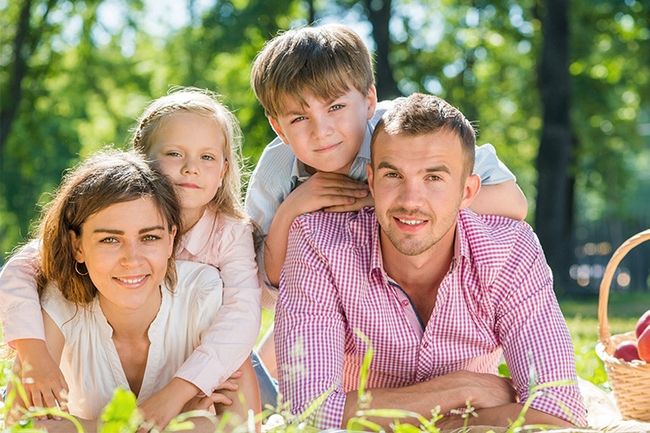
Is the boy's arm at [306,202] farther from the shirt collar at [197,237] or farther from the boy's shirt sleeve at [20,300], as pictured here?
the boy's shirt sleeve at [20,300]

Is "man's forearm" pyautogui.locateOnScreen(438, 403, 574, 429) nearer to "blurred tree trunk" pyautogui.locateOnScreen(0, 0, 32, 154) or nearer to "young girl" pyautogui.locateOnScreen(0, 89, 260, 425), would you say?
"young girl" pyautogui.locateOnScreen(0, 89, 260, 425)

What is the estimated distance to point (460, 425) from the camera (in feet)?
10.5

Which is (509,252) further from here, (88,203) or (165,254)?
(88,203)

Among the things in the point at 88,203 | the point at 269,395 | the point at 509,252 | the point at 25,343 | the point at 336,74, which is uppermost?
the point at 336,74

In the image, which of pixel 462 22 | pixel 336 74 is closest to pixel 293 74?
pixel 336 74

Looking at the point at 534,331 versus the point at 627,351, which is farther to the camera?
the point at 627,351

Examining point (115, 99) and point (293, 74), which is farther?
point (115, 99)

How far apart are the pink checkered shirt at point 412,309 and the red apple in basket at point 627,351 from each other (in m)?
0.83

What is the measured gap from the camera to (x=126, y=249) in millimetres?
3234

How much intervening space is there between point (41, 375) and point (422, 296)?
55.2 inches

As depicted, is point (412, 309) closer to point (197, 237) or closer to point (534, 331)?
point (534, 331)

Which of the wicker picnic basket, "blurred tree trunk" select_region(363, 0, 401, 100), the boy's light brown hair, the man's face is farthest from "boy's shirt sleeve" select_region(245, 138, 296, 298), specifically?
"blurred tree trunk" select_region(363, 0, 401, 100)

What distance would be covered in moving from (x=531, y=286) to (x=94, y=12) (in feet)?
62.4

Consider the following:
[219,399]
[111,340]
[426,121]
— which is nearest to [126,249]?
[111,340]
